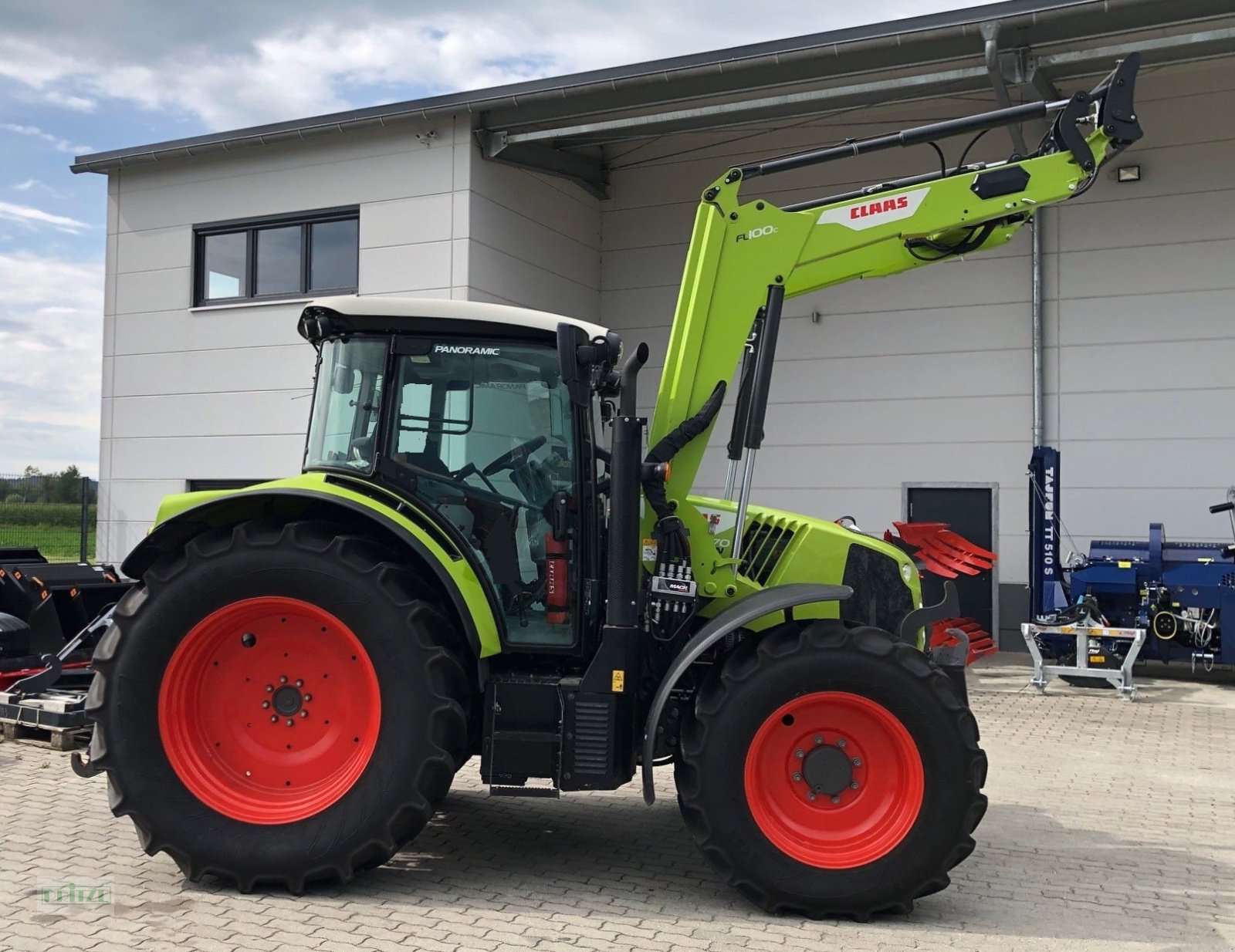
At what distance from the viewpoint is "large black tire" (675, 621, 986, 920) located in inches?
176

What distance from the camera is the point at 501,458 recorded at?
16.4 ft

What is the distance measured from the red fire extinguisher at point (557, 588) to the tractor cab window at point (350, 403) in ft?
2.96

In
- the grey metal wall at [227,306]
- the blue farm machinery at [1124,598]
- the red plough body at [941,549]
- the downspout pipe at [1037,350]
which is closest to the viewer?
the red plough body at [941,549]

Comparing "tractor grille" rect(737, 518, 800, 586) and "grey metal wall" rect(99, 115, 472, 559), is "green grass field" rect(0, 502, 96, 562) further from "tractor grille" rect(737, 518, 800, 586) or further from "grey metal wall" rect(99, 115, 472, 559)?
"tractor grille" rect(737, 518, 800, 586)

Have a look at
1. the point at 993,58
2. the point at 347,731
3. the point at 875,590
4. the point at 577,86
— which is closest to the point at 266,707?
the point at 347,731

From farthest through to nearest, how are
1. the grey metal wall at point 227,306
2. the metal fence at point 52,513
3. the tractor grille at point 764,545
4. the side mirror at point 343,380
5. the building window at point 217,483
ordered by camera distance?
1. the metal fence at point 52,513
2. the building window at point 217,483
3. the grey metal wall at point 227,306
4. the tractor grille at point 764,545
5. the side mirror at point 343,380

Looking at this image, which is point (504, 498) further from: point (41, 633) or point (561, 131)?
point (561, 131)

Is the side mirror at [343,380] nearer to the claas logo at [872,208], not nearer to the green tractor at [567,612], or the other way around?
the green tractor at [567,612]

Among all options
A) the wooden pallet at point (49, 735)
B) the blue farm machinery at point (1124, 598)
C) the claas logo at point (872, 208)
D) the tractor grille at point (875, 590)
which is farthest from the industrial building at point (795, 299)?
the tractor grille at point (875, 590)

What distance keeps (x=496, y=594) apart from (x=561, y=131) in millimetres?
9085

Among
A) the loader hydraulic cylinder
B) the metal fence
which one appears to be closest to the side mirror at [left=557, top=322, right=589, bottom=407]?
the loader hydraulic cylinder

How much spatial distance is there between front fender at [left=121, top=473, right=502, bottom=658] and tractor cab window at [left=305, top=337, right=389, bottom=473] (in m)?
0.15

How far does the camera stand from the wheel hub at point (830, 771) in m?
4.61

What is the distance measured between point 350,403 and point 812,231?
221 cm
